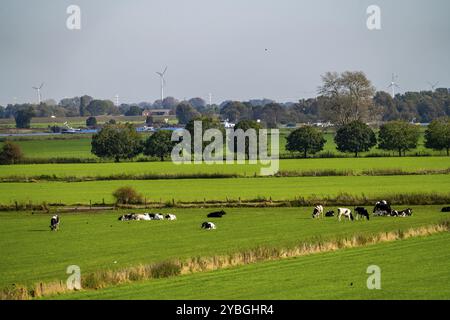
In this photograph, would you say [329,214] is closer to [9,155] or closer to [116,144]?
[9,155]

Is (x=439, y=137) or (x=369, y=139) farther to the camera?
(x=369, y=139)

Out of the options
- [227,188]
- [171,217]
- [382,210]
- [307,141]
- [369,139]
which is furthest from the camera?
[369,139]

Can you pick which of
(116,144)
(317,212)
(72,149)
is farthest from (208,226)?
(72,149)

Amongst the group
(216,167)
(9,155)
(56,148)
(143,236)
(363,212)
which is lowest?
(56,148)

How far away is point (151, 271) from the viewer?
27594 mm

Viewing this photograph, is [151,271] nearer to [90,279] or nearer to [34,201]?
[90,279]

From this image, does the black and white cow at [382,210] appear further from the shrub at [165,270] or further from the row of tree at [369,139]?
the row of tree at [369,139]

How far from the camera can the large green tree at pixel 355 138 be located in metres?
110

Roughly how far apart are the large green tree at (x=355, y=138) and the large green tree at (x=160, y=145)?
20390 millimetres

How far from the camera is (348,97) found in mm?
147750

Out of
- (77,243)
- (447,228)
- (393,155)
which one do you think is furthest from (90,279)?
(393,155)

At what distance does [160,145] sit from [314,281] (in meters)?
81.6

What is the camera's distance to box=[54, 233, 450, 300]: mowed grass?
2302 cm

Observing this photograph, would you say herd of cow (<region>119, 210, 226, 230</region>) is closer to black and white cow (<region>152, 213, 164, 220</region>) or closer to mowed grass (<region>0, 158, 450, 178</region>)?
black and white cow (<region>152, 213, 164, 220</region>)
